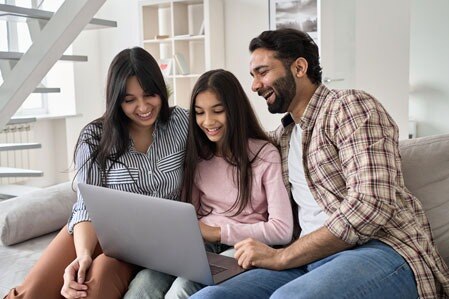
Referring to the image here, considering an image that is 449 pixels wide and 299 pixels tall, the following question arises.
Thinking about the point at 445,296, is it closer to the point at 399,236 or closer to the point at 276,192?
the point at 399,236

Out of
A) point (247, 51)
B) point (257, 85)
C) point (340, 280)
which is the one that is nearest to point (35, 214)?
point (257, 85)

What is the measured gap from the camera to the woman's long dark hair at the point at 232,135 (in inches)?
69.3

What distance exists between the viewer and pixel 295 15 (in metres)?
4.92

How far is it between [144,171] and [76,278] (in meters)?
0.40

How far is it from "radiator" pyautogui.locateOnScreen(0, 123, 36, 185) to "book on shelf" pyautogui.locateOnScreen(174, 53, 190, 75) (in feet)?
4.73

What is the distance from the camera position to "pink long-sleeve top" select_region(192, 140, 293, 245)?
5.50 ft

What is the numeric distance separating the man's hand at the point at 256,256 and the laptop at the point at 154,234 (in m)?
0.03

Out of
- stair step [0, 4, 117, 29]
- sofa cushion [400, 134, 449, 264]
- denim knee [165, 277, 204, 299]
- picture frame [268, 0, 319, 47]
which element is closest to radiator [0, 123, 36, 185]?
stair step [0, 4, 117, 29]

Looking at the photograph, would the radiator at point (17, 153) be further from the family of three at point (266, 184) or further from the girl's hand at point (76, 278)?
the girl's hand at point (76, 278)

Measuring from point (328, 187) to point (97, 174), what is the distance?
2.34 feet

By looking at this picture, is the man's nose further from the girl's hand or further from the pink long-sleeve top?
the girl's hand

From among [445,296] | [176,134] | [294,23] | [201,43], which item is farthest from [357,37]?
[445,296]

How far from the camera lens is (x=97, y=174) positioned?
1792 millimetres

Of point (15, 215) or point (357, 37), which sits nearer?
point (15, 215)
